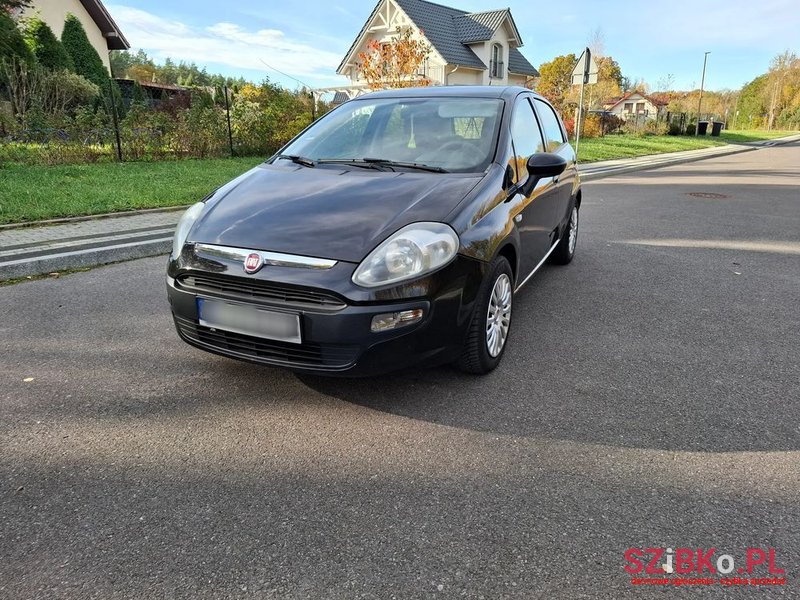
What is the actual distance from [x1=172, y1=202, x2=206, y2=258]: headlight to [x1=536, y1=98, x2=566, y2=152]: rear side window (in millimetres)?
2942

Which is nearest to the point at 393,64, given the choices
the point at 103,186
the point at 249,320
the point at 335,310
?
the point at 103,186

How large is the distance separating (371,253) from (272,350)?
2.22ft

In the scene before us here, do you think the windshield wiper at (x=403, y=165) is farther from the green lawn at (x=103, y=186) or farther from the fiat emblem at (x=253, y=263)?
the green lawn at (x=103, y=186)

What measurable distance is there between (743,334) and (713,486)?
2.09 m

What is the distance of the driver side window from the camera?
3.76 meters

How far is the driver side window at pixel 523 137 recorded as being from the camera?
3.76 m

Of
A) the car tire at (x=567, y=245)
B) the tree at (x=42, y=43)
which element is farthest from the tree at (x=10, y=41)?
the car tire at (x=567, y=245)

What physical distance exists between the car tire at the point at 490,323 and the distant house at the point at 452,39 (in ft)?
102

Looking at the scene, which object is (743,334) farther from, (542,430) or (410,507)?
(410,507)

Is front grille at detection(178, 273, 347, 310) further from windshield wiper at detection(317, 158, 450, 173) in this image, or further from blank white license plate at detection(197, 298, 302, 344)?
windshield wiper at detection(317, 158, 450, 173)

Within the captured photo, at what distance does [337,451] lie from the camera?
2.61 m

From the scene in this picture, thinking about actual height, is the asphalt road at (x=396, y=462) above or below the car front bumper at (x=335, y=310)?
below

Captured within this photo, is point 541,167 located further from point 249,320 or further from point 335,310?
point 249,320

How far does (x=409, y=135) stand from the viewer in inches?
154
